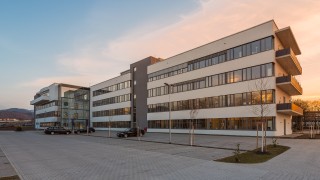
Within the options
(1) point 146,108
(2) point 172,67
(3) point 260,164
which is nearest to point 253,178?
(3) point 260,164

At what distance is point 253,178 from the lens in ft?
38.4

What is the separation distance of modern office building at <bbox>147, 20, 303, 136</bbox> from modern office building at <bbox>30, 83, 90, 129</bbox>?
42.2 m

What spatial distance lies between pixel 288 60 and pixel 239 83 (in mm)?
7755

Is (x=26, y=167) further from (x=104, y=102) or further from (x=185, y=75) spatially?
(x=104, y=102)

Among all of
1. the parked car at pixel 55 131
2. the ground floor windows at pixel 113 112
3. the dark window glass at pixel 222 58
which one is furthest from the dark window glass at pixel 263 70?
the parked car at pixel 55 131

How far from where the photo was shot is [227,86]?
44.2 m

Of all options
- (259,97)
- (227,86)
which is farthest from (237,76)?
(259,97)

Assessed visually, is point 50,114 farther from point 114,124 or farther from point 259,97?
point 259,97

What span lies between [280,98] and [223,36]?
13930mm

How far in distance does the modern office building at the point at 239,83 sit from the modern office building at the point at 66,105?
138 feet

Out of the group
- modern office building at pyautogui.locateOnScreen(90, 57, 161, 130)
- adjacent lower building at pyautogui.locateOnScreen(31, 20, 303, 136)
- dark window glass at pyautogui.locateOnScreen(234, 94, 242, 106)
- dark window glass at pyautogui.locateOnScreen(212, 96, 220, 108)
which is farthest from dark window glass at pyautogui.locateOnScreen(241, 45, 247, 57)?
modern office building at pyautogui.locateOnScreen(90, 57, 161, 130)

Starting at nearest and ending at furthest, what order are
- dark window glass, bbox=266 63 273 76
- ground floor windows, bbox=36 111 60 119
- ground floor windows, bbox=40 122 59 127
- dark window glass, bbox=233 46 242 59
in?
1. dark window glass, bbox=266 63 273 76
2. dark window glass, bbox=233 46 242 59
3. ground floor windows, bbox=36 111 60 119
4. ground floor windows, bbox=40 122 59 127

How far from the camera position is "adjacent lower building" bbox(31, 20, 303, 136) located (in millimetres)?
38281

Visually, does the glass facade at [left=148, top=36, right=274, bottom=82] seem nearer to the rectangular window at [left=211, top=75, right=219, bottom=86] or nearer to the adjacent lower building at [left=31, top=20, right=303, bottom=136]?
the adjacent lower building at [left=31, top=20, right=303, bottom=136]
